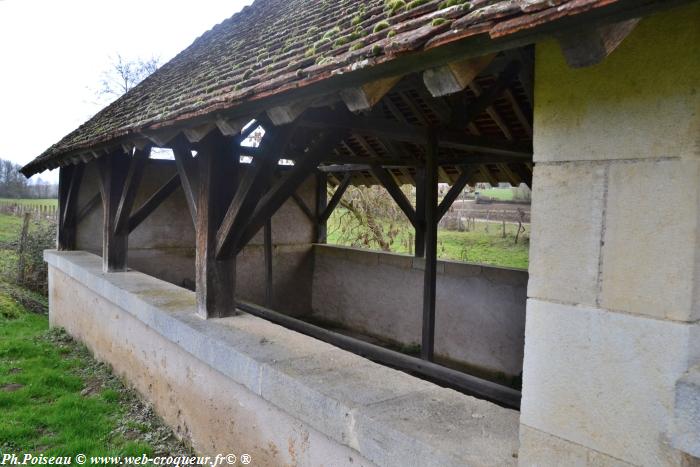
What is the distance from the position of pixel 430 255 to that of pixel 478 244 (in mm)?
10527

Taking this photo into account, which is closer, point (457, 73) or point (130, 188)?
point (457, 73)

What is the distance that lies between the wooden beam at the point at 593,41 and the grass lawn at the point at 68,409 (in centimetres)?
355

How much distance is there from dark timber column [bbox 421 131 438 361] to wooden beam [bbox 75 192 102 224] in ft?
14.9

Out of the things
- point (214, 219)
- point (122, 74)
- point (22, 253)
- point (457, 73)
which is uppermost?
point (122, 74)

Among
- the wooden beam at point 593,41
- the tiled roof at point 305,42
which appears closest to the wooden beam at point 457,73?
the tiled roof at point 305,42

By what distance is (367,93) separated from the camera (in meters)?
1.88

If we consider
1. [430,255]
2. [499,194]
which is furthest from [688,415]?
[499,194]

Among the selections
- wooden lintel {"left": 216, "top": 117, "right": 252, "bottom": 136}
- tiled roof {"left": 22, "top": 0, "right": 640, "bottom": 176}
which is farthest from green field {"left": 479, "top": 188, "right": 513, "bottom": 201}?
wooden lintel {"left": 216, "top": 117, "right": 252, "bottom": 136}

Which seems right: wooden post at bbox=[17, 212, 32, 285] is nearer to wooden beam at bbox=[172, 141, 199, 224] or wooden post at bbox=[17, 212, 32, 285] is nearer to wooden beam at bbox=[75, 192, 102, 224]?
wooden beam at bbox=[75, 192, 102, 224]

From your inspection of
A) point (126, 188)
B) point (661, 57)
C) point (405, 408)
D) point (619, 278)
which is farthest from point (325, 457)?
point (126, 188)

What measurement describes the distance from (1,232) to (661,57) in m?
17.9

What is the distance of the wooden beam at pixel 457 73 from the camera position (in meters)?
1.56

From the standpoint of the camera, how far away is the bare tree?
15922 mm

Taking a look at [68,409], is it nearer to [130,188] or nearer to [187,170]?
[130,188]
